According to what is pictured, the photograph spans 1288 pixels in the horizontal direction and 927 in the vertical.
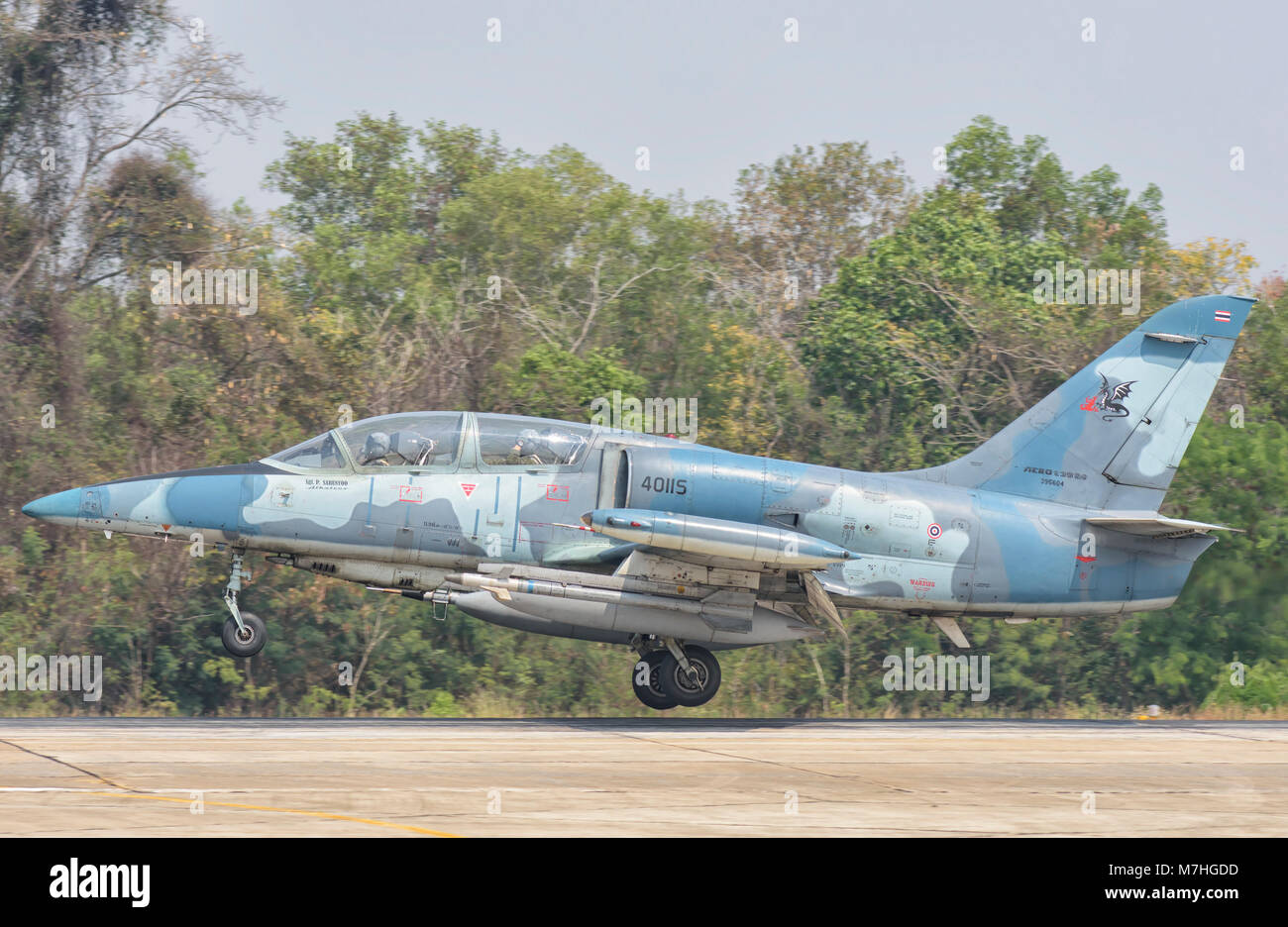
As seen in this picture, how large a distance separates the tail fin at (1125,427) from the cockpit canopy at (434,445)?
4899 mm

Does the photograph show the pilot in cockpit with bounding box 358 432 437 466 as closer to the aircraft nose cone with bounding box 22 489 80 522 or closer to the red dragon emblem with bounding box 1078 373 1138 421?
the aircraft nose cone with bounding box 22 489 80 522

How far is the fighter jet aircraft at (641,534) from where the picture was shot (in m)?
15.3

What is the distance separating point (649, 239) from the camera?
112ft

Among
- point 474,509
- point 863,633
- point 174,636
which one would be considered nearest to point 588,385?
point 863,633

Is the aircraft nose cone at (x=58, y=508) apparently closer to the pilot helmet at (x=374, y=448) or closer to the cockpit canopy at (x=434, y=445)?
the cockpit canopy at (x=434, y=445)

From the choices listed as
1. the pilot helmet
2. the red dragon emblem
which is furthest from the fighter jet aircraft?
the red dragon emblem

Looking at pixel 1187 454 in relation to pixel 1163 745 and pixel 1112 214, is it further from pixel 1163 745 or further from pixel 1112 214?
pixel 1112 214

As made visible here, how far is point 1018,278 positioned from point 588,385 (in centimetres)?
1172

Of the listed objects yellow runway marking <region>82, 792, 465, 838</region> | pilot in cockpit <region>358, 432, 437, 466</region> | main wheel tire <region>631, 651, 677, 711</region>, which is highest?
pilot in cockpit <region>358, 432, 437, 466</region>

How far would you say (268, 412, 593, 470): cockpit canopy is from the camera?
15805mm

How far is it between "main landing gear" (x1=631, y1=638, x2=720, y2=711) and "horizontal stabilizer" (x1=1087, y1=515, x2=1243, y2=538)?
5049 mm

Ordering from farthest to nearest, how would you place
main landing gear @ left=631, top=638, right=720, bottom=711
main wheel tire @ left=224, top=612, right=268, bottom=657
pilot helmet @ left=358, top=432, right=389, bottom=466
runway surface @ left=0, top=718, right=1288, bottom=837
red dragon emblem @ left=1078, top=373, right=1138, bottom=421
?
red dragon emblem @ left=1078, top=373, right=1138, bottom=421, main landing gear @ left=631, top=638, right=720, bottom=711, pilot helmet @ left=358, top=432, right=389, bottom=466, main wheel tire @ left=224, top=612, right=268, bottom=657, runway surface @ left=0, top=718, right=1288, bottom=837

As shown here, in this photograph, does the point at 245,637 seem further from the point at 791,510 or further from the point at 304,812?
the point at 304,812

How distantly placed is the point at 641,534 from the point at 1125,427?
272 inches
